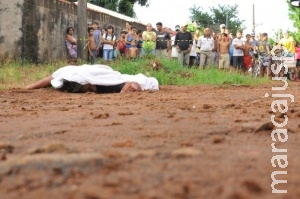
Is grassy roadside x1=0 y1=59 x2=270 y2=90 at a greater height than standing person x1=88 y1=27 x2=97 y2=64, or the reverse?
standing person x1=88 y1=27 x2=97 y2=64

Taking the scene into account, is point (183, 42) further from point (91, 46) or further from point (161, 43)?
point (91, 46)

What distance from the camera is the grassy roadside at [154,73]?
1249cm

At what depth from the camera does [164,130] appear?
3.82m

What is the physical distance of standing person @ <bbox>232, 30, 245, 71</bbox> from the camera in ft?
56.0

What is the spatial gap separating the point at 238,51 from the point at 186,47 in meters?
1.72

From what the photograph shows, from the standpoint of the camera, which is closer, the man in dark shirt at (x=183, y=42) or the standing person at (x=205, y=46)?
the man in dark shirt at (x=183, y=42)

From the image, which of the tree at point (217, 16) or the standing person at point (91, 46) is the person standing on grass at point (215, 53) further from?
the tree at point (217, 16)

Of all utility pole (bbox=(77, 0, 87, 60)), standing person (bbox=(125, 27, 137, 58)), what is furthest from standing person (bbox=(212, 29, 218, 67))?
utility pole (bbox=(77, 0, 87, 60))

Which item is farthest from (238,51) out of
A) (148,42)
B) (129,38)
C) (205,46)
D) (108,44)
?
(108,44)

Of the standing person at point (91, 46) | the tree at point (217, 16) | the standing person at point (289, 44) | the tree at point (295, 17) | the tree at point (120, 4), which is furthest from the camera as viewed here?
the tree at point (217, 16)

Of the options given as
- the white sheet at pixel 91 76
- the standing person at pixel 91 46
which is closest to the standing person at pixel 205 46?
the standing person at pixel 91 46

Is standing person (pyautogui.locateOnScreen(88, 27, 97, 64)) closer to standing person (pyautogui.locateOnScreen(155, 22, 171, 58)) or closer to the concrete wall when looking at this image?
the concrete wall

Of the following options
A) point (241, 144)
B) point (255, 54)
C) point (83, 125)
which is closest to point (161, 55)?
point (255, 54)

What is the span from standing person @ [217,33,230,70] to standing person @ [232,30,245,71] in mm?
191
